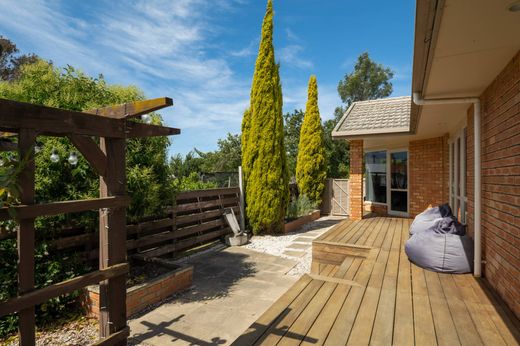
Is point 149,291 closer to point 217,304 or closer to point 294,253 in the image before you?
point 217,304

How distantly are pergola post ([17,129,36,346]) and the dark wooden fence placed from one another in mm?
2067

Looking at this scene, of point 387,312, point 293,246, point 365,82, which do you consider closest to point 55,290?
point 387,312

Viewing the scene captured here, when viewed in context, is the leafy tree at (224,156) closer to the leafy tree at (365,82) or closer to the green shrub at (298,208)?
the leafy tree at (365,82)

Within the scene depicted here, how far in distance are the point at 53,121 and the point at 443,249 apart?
424cm

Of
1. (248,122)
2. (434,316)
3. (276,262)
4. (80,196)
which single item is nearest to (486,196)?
(434,316)

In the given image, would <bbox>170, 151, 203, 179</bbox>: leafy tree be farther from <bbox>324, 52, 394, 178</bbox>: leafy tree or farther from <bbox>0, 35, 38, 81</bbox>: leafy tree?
<bbox>324, 52, 394, 178</bbox>: leafy tree

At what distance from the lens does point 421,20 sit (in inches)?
71.6

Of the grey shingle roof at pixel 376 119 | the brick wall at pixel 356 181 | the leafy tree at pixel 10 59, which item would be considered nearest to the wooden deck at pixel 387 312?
the brick wall at pixel 356 181

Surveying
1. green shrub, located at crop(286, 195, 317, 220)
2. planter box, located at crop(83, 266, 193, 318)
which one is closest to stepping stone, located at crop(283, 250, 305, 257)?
planter box, located at crop(83, 266, 193, 318)

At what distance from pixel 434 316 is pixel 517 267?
0.77 meters

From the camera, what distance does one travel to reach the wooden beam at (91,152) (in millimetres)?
1988

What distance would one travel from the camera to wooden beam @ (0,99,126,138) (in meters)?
1.60

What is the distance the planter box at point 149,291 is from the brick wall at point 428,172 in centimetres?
647

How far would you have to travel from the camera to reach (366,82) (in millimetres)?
29453
